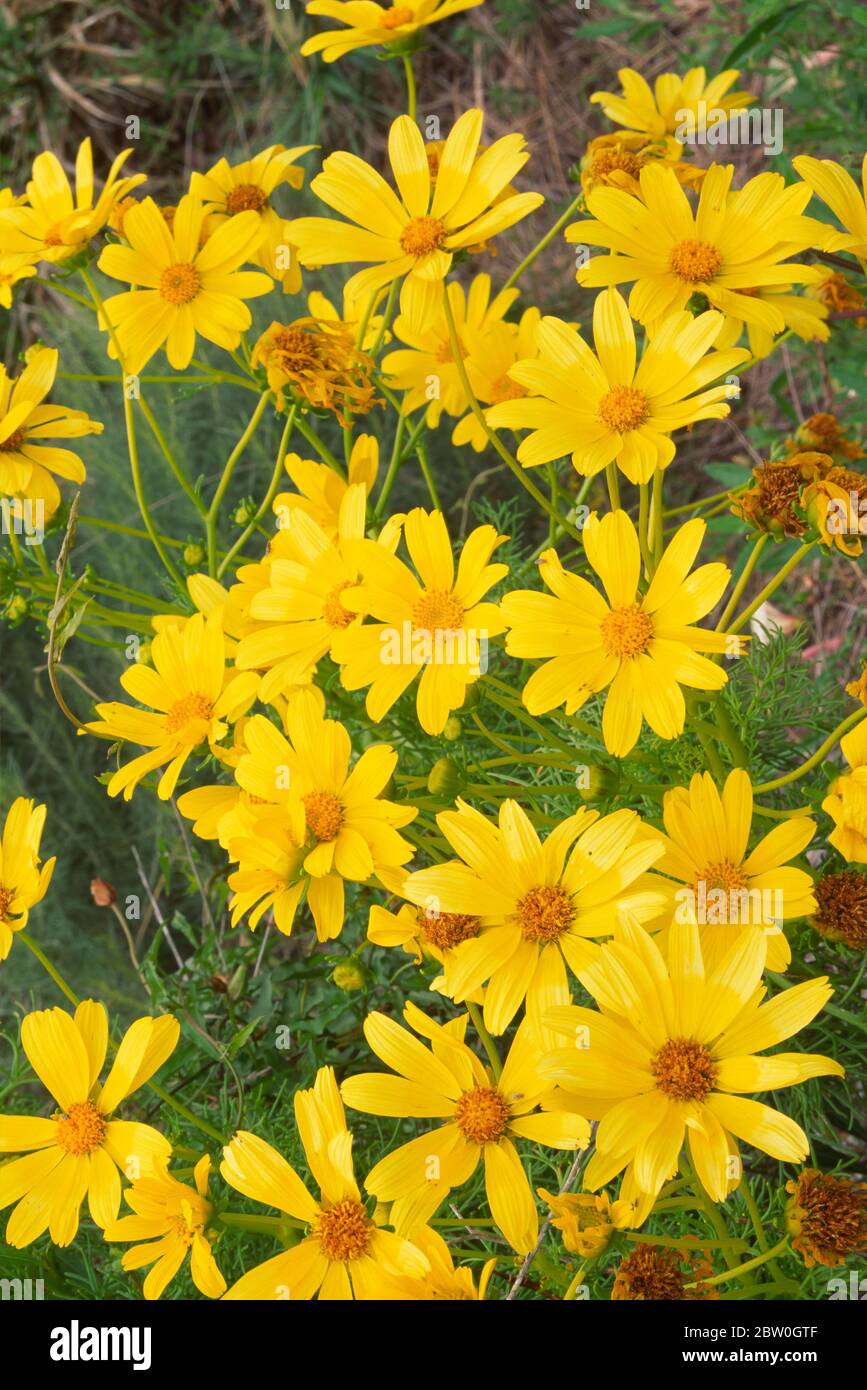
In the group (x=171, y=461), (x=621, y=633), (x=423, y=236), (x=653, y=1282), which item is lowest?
(x=653, y=1282)

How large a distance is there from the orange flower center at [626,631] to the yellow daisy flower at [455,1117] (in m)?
0.25

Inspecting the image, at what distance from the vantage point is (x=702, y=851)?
847 millimetres

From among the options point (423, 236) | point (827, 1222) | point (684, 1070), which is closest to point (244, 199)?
point (423, 236)

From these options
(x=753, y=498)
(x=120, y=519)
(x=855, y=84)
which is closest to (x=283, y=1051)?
(x=753, y=498)

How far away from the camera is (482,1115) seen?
0.85 m

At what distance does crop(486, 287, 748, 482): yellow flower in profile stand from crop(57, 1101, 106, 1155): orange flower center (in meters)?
0.56

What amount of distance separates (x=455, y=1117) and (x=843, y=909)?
31 centimetres

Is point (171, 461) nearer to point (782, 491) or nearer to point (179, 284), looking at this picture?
point (179, 284)

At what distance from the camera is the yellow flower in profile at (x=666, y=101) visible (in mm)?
1224

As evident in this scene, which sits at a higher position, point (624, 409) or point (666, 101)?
point (666, 101)

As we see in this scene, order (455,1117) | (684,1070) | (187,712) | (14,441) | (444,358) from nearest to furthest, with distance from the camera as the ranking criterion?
(684,1070)
(455,1117)
(187,712)
(14,441)
(444,358)

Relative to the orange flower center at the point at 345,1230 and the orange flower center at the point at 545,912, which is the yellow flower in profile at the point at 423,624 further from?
the orange flower center at the point at 345,1230

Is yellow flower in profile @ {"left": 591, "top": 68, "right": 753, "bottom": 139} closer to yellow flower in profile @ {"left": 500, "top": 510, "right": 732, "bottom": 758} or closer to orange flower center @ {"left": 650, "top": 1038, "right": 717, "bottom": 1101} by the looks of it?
yellow flower in profile @ {"left": 500, "top": 510, "right": 732, "bottom": 758}

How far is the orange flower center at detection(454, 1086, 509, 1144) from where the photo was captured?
850 millimetres
